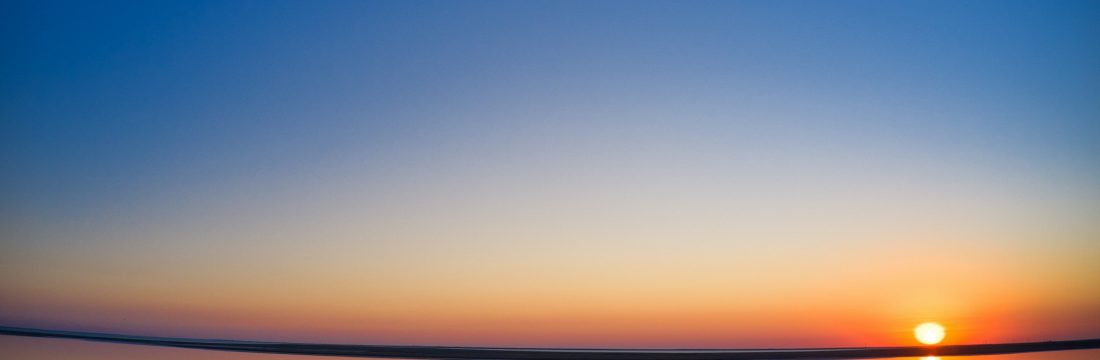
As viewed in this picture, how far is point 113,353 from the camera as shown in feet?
45.4

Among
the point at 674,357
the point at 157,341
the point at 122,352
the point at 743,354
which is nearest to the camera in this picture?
the point at 674,357

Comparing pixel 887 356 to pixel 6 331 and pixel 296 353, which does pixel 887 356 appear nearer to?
pixel 296 353

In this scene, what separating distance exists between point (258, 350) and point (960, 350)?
413 inches

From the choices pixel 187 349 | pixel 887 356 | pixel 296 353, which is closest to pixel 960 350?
pixel 887 356

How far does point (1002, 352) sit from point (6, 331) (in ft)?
57.1

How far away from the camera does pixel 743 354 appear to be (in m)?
12.2

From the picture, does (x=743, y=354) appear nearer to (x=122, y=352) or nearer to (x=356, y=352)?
(x=356, y=352)

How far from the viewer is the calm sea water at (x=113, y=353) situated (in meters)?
11.8

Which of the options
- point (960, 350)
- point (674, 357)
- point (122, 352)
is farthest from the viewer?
point (122, 352)

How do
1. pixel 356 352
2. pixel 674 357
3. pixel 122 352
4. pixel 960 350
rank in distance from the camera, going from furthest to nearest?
pixel 122 352
pixel 356 352
pixel 674 357
pixel 960 350

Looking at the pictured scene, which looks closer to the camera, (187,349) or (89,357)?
(89,357)

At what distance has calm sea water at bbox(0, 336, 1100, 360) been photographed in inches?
466

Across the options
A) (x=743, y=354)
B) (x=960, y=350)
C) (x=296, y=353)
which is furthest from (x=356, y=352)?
(x=960, y=350)

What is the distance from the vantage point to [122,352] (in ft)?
46.2
